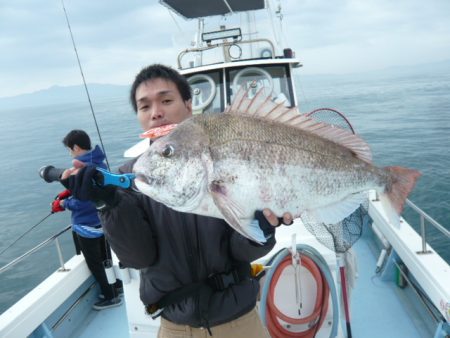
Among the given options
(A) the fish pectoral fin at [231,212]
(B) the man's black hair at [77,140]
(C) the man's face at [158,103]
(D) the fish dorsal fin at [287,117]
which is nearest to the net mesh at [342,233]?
(D) the fish dorsal fin at [287,117]

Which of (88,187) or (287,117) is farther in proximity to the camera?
(287,117)

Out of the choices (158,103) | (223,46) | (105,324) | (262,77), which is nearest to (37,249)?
(105,324)

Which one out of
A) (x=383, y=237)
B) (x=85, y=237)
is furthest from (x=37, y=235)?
(x=383, y=237)

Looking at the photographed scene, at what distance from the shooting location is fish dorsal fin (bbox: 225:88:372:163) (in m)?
1.66

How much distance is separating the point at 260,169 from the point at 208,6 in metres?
6.12

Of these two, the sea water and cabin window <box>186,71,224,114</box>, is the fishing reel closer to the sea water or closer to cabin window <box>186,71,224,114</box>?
the sea water

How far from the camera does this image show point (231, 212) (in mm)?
1468

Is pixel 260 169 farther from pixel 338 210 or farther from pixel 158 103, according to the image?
pixel 158 103

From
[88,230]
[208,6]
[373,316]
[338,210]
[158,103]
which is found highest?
[208,6]

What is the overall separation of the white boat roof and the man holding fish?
5209 millimetres

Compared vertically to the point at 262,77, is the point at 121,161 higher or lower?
lower

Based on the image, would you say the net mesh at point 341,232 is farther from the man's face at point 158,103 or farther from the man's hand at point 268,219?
the man's face at point 158,103

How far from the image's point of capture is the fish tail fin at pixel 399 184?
179cm

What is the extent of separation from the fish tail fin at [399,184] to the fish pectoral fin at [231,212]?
0.77m
